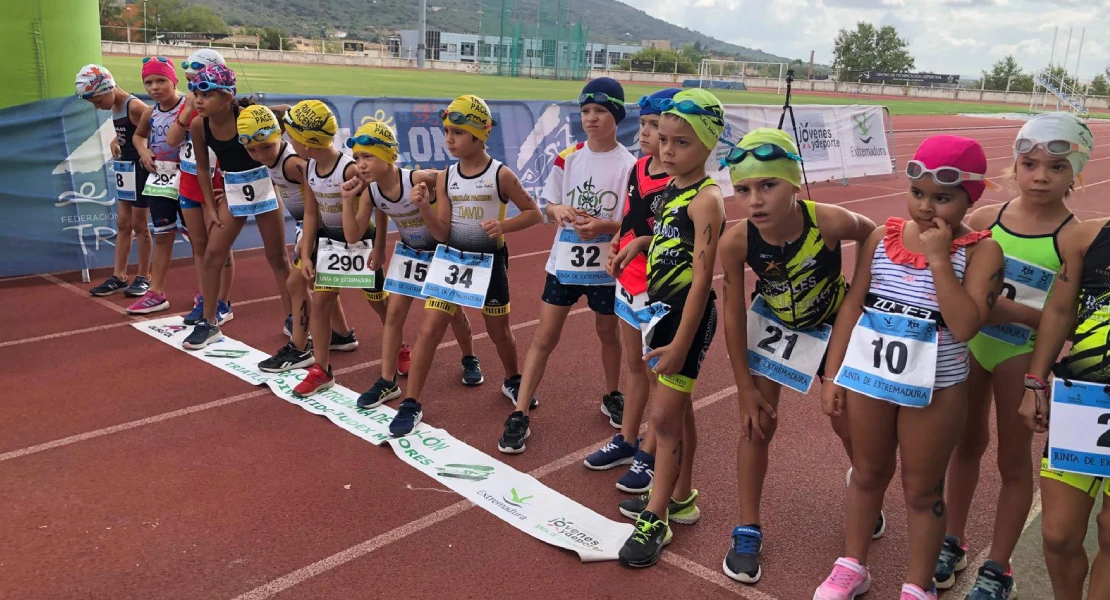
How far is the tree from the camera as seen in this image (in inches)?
3268

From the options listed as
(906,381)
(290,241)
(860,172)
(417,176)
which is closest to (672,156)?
(906,381)

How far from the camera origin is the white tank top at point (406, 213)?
511 centimetres

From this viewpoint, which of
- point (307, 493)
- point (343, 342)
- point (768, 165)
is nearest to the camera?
point (768, 165)

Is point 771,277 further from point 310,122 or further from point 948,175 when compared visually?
point 310,122

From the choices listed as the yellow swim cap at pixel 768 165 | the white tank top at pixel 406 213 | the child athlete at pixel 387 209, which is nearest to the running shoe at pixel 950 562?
the yellow swim cap at pixel 768 165

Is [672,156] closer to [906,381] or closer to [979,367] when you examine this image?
[906,381]

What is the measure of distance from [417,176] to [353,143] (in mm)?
459

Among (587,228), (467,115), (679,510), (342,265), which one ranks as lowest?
(679,510)

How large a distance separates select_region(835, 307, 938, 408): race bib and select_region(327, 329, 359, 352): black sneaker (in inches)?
178

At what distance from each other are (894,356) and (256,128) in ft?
14.8

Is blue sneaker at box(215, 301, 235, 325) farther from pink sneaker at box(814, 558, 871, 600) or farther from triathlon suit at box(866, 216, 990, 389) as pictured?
triathlon suit at box(866, 216, 990, 389)

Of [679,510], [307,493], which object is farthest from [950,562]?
[307,493]

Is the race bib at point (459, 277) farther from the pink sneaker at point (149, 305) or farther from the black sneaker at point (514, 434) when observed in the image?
the pink sneaker at point (149, 305)

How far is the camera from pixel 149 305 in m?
7.21
